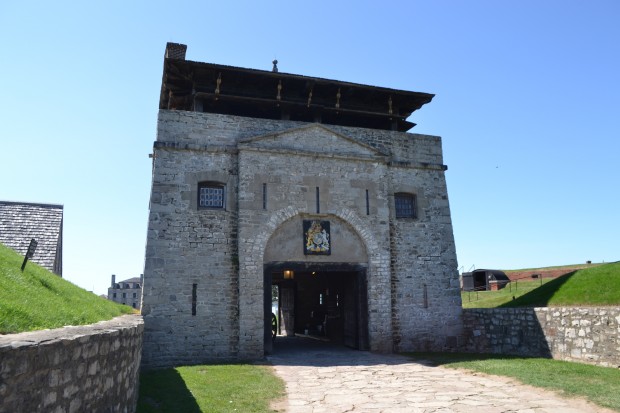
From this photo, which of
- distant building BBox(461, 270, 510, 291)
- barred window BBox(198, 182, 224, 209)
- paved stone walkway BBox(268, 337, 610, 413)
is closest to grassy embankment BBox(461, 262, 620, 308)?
paved stone walkway BBox(268, 337, 610, 413)

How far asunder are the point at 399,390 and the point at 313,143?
25.9ft

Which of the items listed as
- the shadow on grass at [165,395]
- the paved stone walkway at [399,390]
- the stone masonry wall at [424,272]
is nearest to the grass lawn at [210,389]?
the shadow on grass at [165,395]

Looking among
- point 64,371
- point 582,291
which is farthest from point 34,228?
point 582,291

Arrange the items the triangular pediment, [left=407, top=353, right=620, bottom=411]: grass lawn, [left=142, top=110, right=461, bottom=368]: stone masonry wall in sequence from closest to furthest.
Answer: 1. [left=407, top=353, right=620, bottom=411]: grass lawn
2. [left=142, top=110, right=461, bottom=368]: stone masonry wall
3. the triangular pediment

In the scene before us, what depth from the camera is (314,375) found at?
1001cm

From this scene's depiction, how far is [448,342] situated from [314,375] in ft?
19.5

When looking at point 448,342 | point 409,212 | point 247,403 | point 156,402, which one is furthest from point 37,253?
point 448,342

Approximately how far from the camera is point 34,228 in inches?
589

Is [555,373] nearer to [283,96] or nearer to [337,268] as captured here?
[337,268]

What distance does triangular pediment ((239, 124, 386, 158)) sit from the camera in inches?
530

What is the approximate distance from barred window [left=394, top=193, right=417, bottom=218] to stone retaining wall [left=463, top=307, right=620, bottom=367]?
3570 millimetres

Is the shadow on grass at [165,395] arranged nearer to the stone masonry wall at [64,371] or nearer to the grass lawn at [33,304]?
the stone masonry wall at [64,371]

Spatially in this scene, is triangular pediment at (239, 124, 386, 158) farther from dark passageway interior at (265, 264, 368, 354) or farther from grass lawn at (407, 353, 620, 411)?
grass lawn at (407, 353, 620, 411)

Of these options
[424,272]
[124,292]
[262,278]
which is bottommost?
[262,278]
